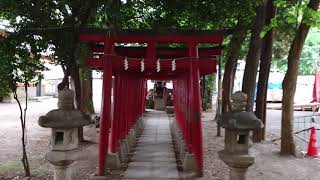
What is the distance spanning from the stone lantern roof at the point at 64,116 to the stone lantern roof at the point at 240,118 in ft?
7.53

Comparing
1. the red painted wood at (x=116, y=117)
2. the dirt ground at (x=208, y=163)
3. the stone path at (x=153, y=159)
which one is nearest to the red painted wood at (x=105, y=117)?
the dirt ground at (x=208, y=163)

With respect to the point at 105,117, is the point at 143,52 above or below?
above

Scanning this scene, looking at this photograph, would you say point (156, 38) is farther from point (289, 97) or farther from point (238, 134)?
point (289, 97)

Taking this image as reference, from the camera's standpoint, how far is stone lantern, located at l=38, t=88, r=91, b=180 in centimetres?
618

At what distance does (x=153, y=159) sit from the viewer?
1148 cm

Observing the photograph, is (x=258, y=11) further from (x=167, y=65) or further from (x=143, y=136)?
(x=143, y=136)

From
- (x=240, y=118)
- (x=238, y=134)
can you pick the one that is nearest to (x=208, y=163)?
(x=238, y=134)

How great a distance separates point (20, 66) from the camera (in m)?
9.18

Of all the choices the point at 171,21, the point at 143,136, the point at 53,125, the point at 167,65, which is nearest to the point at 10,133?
the point at 143,136

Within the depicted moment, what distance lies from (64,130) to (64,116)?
26 cm

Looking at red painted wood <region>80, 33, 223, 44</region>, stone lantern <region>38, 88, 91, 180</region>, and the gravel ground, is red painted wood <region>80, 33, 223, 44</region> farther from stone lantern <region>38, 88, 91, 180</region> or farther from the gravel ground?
stone lantern <region>38, 88, 91, 180</region>

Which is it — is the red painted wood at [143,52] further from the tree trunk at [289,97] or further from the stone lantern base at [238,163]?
the stone lantern base at [238,163]

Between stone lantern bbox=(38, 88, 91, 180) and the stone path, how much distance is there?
305 cm

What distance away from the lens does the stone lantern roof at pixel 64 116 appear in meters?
6.16
